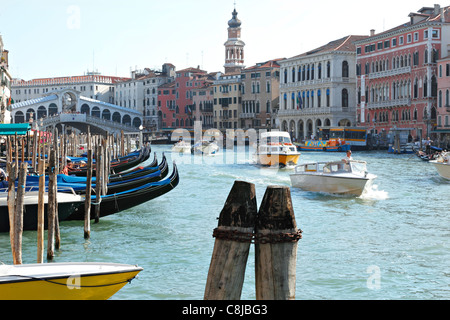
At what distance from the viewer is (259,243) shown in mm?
3062

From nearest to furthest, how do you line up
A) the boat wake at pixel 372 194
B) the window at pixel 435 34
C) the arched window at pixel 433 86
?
the boat wake at pixel 372 194, the window at pixel 435 34, the arched window at pixel 433 86

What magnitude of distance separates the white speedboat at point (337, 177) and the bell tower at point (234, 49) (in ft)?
140

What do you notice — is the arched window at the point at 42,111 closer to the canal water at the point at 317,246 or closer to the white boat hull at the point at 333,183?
the canal water at the point at 317,246

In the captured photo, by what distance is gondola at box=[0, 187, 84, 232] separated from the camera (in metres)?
8.23

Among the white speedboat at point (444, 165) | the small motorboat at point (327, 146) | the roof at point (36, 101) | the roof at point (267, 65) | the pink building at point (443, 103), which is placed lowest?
the white speedboat at point (444, 165)

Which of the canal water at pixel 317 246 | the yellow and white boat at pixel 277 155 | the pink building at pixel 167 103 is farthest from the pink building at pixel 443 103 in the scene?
the pink building at pixel 167 103

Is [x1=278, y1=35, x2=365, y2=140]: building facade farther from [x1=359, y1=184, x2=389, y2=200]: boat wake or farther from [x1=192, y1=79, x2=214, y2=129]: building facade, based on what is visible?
[x1=359, y1=184, x2=389, y2=200]: boat wake

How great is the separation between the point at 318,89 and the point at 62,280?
38659 mm

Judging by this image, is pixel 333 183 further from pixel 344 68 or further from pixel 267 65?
pixel 267 65

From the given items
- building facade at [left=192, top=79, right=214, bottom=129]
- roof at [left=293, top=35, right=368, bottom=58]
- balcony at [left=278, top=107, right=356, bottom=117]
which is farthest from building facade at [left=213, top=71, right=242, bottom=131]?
roof at [left=293, top=35, right=368, bottom=58]

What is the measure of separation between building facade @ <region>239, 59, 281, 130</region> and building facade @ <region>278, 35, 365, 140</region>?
2.47 metres

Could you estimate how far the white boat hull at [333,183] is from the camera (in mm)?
12531
